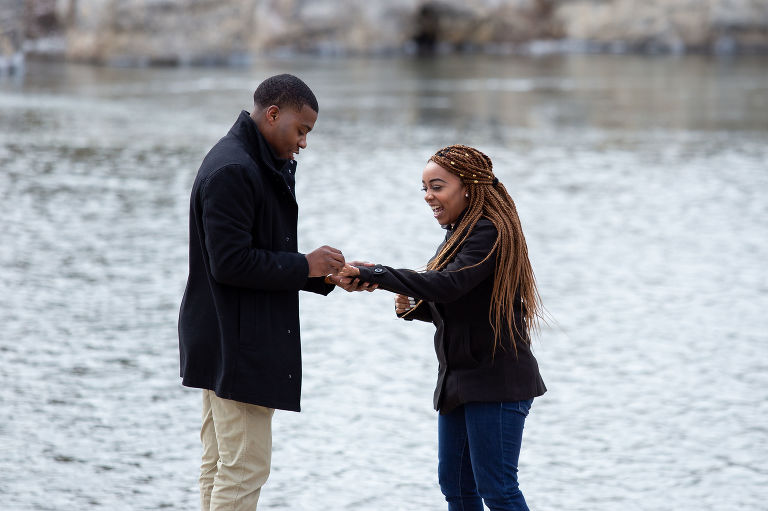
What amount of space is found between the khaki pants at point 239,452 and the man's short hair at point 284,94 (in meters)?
1.01

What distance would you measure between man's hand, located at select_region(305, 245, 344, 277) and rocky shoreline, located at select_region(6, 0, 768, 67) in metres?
33.6

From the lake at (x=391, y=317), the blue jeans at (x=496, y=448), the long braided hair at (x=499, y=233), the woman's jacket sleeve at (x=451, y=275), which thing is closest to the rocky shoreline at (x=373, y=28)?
the lake at (x=391, y=317)

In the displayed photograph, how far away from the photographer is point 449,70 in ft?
→ 112

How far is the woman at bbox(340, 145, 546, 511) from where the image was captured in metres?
3.78

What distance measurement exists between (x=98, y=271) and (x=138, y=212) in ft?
8.98

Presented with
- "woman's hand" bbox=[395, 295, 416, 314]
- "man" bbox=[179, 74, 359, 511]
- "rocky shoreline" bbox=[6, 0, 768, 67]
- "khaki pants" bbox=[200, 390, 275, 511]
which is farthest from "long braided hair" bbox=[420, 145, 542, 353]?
"rocky shoreline" bbox=[6, 0, 768, 67]

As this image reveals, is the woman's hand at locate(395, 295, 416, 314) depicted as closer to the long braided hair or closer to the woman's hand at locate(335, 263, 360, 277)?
the long braided hair

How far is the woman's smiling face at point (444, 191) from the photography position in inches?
153

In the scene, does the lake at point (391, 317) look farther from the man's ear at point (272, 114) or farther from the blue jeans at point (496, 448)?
the man's ear at point (272, 114)

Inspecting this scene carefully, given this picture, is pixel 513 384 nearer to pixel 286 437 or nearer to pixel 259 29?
pixel 286 437

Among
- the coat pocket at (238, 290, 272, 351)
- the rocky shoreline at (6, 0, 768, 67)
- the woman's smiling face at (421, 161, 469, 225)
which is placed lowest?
the coat pocket at (238, 290, 272, 351)

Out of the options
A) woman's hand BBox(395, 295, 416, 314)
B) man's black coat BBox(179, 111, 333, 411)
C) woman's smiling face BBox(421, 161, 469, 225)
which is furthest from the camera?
woman's hand BBox(395, 295, 416, 314)

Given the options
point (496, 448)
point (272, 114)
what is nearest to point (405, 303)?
point (496, 448)

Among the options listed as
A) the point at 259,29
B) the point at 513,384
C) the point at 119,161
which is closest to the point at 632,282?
the point at 513,384
